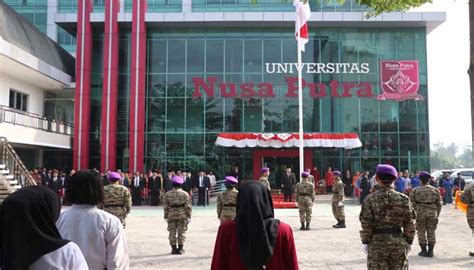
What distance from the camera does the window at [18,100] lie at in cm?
2600

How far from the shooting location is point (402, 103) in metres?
29.2

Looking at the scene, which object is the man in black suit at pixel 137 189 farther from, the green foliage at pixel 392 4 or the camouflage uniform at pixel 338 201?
the green foliage at pixel 392 4

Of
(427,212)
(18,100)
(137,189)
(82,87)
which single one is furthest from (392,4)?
(18,100)

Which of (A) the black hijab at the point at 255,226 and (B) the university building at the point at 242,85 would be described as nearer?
(A) the black hijab at the point at 255,226

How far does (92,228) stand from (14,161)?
1851 cm

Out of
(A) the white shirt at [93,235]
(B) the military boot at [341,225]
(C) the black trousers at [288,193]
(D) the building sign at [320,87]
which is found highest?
(D) the building sign at [320,87]

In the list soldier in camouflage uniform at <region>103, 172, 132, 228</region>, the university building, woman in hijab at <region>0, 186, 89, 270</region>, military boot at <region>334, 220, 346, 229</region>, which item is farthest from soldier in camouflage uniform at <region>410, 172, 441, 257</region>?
the university building

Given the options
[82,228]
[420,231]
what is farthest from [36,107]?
[82,228]

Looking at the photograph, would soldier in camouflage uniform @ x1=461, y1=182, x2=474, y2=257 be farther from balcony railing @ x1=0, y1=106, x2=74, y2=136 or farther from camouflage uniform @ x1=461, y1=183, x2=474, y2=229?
balcony railing @ x1=0, y1=106, x2=74, y2=136


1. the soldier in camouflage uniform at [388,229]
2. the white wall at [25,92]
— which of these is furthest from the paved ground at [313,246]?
the white wall at [25,92]

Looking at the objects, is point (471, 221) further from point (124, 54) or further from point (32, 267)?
point (124, 54)

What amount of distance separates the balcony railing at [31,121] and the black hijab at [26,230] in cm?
2114

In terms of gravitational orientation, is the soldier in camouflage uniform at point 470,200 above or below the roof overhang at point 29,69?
below

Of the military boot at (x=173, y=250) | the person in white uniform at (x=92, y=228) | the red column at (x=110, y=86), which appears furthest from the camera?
the red column at (x=110, y=86)
